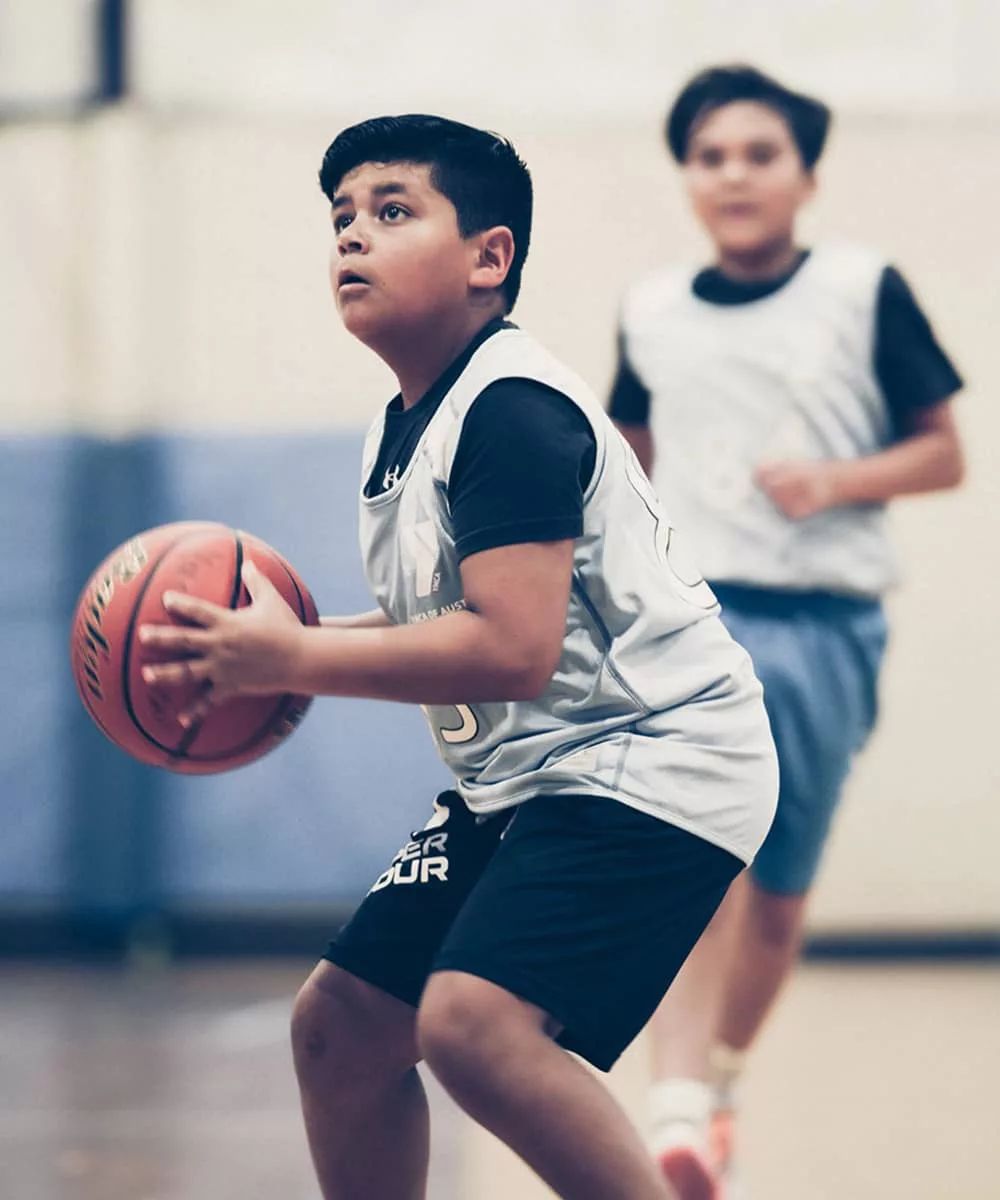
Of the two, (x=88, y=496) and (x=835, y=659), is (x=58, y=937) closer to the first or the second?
(x=88, y=496)

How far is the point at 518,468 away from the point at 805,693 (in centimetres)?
124

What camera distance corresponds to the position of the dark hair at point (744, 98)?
286 cm

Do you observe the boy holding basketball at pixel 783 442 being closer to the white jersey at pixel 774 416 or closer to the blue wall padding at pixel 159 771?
the white jersey at pixel 774 416

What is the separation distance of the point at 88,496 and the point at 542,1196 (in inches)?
95.2

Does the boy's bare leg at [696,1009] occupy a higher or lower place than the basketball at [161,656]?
lower

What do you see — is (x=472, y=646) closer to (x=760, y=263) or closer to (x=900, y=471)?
(x=900, y=471)

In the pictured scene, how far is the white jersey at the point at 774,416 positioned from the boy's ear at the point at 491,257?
1024 millimetres

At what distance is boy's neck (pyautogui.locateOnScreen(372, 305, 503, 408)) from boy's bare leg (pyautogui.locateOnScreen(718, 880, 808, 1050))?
4.27ft

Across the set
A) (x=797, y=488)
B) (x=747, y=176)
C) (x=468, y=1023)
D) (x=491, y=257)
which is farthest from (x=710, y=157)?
(x=468, y=1023)

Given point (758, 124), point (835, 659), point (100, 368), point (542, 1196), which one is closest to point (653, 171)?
point (100, 368)

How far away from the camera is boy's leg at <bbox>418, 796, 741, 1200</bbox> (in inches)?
63.0

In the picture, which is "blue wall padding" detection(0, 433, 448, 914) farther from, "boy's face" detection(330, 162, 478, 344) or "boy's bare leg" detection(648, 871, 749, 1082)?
"boy's face" detection(330, 162, 478, 344)

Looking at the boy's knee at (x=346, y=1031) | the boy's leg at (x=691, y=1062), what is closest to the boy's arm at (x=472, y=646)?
the boy's knee at (x=346, y=1031)

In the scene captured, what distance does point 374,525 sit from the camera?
1.83 m
